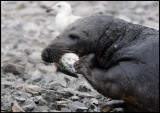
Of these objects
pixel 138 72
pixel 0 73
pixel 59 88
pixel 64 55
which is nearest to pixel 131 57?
pixel 138 72

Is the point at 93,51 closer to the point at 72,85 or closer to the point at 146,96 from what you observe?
the point at 146,96

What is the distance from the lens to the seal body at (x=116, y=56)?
5672mm

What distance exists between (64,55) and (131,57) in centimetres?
102

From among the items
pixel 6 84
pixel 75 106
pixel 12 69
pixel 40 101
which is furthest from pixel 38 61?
pixel 75 106

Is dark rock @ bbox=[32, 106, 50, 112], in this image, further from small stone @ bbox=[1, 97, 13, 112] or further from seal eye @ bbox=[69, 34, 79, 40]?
seal eye @ bbox=[69, 34, 79, 40]

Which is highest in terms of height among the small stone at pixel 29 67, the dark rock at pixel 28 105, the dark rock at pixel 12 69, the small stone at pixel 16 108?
the small stone at pixel 16 108

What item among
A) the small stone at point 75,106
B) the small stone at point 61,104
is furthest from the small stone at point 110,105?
the small stone at point 61,104

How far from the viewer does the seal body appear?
5672 mm

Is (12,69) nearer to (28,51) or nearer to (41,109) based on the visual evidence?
(28,51)

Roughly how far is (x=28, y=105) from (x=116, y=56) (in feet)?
4.76

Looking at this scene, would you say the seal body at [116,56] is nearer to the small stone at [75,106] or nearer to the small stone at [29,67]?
the small stone at [75,106]

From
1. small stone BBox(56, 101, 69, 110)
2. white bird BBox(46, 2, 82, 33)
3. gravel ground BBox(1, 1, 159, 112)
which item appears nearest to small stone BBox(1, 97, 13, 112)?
gravel ground BBox(1, 1, 159, 112)

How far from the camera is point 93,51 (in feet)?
20.4

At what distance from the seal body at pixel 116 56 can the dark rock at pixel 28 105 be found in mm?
691
